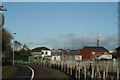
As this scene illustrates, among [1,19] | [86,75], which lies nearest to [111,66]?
[86,75]

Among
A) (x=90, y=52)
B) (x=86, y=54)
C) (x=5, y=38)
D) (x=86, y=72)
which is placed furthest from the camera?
(x=86, y=54)

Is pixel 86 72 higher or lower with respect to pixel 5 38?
lower

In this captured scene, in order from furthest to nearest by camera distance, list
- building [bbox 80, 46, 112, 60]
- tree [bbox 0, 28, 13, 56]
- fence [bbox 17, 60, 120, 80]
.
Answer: building [bbox 80, 46, 112, 60]
tree [bbox 0, 28, 13, 56]
fence [bbox 17, 60, 120, 80]

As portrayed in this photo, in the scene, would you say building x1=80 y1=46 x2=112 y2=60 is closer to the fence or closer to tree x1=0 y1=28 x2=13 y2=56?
tree x1=0 y1=28 x2=13 y2=56

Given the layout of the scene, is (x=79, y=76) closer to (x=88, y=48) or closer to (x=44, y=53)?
(x=88, y=48)

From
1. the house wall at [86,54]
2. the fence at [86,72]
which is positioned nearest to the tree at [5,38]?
the fence at [86,72]

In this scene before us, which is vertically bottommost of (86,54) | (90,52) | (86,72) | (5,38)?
(86,54)

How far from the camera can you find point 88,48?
380 ft

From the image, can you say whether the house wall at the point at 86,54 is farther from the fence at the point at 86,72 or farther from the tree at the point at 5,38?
the fence at the point at 86,72

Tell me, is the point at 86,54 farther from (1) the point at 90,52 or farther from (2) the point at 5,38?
(2) the point at 5,38

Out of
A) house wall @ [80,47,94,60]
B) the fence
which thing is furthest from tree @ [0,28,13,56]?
house wall @ [80,47,94,60]

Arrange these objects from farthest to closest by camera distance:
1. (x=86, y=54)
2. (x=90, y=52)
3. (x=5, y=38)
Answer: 1. (x=86, y=54)
2. (x=90, y=52)
3. (x=5, y=38)

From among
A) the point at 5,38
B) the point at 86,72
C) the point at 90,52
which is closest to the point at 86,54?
the point at 90,52

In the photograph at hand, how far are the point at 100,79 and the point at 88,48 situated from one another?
9855 centimetres
